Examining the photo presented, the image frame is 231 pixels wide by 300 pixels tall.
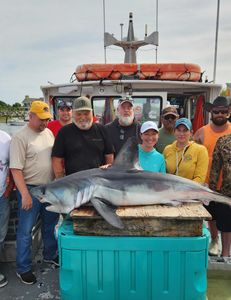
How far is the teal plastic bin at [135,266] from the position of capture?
2154mm

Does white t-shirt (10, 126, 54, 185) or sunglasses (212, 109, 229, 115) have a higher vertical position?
sunglasses (212, 109, 229, 115)

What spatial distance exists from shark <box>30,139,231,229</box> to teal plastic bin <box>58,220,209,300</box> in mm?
264

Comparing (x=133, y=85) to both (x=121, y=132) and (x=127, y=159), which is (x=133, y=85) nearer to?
(x=121, y=132)

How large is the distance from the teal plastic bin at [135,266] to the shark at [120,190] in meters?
0.26

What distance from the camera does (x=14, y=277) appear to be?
3395mm

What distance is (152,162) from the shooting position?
3.02m

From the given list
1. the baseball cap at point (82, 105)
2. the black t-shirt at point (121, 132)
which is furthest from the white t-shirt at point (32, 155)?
the black t-shirt at point (121, 132)

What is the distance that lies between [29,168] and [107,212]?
130 centimetres

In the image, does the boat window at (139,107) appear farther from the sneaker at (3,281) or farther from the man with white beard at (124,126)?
the sneaker at (3,281)

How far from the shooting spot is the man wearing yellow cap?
303 cm

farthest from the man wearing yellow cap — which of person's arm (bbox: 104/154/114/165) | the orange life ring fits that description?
the orange life ring

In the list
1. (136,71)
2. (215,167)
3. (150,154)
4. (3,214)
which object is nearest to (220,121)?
(215,167)

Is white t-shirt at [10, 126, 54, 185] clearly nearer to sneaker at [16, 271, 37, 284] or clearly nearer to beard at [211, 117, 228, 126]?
sneaker at [16, 271, 37, 284]

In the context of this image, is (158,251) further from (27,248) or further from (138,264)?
(27,248)
